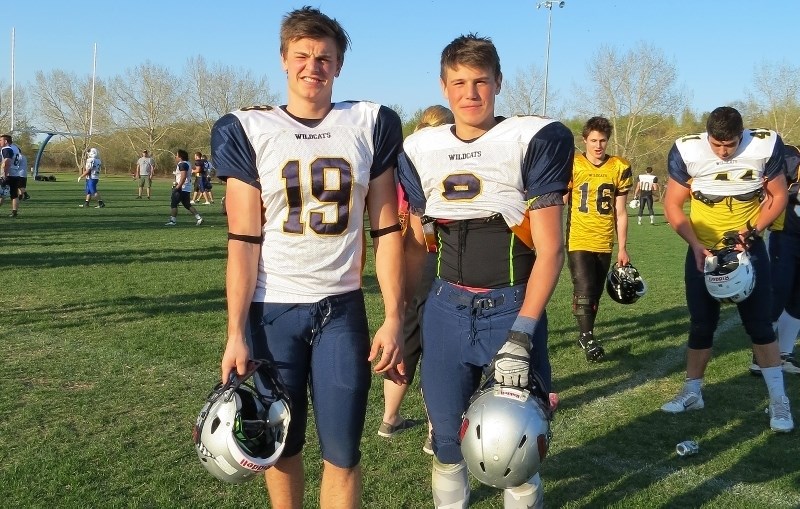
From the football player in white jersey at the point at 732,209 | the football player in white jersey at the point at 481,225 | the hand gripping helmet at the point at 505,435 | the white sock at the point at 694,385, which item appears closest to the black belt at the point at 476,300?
the football player in white jersey at the point at 481,225

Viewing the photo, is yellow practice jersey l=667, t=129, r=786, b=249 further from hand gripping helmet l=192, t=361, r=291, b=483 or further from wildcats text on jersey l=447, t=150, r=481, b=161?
hand gripping helmet l=192, t=361, r=291, b=483

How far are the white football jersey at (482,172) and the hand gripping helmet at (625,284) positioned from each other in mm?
4290

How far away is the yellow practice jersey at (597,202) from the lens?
6.62 m

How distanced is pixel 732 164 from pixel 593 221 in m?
1.89

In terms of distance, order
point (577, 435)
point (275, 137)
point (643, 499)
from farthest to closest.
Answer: point (577, 435), point (643, 499), point (275, 137)

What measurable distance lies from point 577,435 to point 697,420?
0.95m

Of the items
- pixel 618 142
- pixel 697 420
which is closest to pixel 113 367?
pixel 697 420

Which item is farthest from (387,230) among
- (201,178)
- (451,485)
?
(201,178)

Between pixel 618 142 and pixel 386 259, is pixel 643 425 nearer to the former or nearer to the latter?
pixel 386 259

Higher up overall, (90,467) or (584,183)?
(584,183)

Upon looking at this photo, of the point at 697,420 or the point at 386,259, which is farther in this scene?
the point at 697,420

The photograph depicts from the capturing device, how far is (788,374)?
6.12m

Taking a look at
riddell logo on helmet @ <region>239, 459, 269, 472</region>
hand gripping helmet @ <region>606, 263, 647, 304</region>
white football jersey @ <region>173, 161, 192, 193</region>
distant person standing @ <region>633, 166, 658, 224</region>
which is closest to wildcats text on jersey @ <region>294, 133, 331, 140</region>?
riddell logo on helmet @ <region>239, 459, 269, 472</region>

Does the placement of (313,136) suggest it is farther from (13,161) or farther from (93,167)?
Result: (93,167)
